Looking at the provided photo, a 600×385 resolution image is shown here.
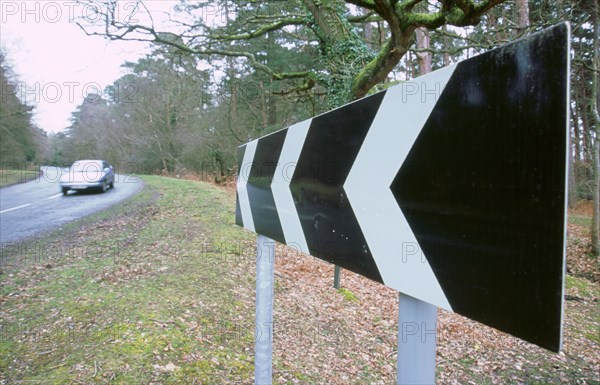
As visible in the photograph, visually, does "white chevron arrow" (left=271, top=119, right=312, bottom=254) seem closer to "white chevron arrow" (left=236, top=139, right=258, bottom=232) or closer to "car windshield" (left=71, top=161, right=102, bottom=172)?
"white chevron arrow" (left=236, top=139, right=258, bottom=232)

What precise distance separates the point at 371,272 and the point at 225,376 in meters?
2.64

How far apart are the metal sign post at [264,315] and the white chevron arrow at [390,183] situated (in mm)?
848

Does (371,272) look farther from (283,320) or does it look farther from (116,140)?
(116,140)

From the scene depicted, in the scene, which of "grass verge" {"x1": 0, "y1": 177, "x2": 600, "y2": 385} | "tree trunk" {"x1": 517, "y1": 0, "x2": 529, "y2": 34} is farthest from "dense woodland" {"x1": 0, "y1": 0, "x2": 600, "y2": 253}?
"grass verge" {"x1": 0, "y1": 177, "x2": 600, "y2": 385}

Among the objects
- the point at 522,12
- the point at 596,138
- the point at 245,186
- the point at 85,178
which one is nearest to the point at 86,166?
the point at 85,178

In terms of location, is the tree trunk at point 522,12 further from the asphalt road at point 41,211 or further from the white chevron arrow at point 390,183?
the asphalt road at point 41,211

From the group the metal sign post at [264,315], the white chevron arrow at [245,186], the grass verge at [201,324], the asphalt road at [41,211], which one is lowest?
the grass verge at [201,324]

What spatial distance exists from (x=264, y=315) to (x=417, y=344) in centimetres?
96

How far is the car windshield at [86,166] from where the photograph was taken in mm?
15114

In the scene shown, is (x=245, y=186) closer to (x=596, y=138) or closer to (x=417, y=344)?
(x=417, y=344)

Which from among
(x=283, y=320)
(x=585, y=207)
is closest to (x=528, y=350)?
(x=283, y=320)

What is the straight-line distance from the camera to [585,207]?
18.6 metres

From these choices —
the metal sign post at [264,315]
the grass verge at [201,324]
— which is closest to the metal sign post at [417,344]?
the metal sign post at [264,315]

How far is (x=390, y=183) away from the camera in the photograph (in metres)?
0.78
